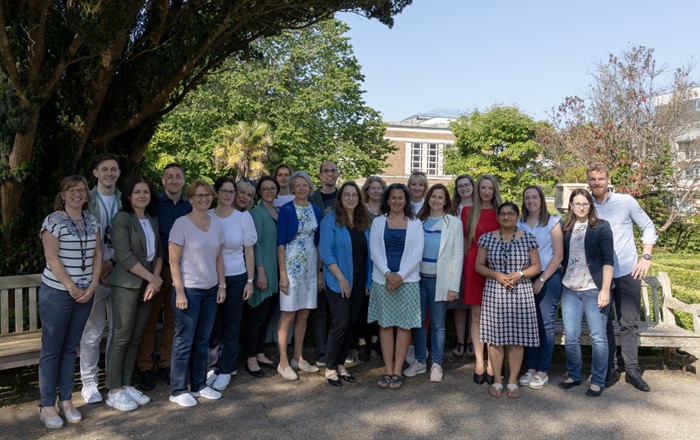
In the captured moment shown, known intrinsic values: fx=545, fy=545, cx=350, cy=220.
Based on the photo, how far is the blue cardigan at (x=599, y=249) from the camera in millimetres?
4965

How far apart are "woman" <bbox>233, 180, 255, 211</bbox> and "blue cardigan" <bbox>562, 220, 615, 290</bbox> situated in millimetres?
3258

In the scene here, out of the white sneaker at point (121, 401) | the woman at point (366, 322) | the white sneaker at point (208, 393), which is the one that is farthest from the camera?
the woman at point (366, 322)

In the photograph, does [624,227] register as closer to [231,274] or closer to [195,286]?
[231,274]

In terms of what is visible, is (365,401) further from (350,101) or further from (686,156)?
(350,101)

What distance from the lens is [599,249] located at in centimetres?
500

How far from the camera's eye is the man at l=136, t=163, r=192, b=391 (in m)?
4.98

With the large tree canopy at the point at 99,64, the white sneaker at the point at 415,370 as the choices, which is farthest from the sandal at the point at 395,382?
the large tree canopy at the point at 99,64

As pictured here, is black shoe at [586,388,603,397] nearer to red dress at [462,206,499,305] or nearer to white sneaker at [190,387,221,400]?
red dress at [462,206,499,305]

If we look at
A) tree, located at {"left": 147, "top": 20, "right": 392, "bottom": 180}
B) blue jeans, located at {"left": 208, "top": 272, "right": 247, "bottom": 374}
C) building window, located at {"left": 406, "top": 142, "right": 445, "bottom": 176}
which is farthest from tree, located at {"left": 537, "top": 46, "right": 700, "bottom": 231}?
building window, located at {"left": 406, "top": 142, "right": 445, "bottom": 176}

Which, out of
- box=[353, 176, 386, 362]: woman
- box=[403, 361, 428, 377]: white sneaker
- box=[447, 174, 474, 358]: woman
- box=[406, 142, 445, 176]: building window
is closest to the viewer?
box=[403, 361, 428, 377]: white sneaker

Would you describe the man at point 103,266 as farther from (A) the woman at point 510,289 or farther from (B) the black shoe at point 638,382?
(B) the black shoe at point 638,382

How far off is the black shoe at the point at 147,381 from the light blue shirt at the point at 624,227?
4.51 m

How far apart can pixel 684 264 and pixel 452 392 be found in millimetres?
10700

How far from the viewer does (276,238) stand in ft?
17.9
